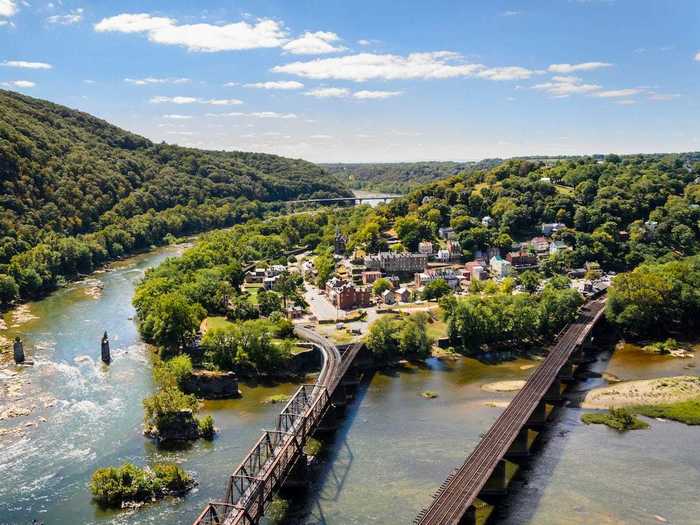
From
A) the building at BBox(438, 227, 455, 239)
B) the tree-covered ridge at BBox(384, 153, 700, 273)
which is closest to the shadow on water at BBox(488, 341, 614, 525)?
the tree-covered ridge at BBox(384, 153, 700, 273)

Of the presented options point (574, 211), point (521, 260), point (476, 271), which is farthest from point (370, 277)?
point (574, 211)

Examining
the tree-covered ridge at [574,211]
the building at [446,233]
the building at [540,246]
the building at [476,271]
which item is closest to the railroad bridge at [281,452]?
the building at [476,271]

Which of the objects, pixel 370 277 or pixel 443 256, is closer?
pixel 370 277

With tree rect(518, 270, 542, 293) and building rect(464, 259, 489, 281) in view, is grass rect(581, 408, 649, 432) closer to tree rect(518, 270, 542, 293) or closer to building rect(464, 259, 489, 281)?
tree rect(518, 270, 542, 293)

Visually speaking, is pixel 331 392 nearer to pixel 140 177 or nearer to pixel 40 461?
pixel 40 461

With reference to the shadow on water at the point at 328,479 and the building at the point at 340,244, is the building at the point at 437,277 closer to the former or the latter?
the building at the point at 340,244

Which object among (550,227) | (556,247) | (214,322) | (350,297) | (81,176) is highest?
(81,176)

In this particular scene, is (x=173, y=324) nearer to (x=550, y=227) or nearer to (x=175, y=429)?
(x=175, y=429)
